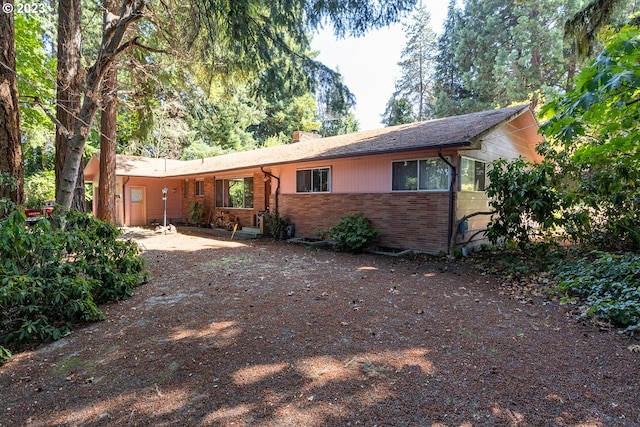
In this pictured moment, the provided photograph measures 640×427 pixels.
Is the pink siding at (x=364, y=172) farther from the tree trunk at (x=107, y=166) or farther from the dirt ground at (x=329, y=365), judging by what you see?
the tree trunk at (x=107, y=166)

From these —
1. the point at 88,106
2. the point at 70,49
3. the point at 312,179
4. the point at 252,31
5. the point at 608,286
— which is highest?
the point at 70,49

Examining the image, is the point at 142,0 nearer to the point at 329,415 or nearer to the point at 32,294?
the point at 32,294

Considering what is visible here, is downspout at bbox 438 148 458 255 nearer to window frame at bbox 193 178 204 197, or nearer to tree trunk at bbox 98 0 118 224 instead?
tree trunk at bbox 98 0 118 224

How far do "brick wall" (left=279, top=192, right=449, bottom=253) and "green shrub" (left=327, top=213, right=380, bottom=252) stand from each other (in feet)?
0.99

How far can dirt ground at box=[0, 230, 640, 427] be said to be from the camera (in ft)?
7.87

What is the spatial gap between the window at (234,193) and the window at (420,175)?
7.11 m

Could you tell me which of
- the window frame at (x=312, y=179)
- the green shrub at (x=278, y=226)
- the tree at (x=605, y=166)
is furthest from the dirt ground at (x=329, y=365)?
the green shrub at (x=278, y=226)

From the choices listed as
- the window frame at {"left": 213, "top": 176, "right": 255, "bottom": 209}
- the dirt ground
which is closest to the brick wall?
the dirt ground

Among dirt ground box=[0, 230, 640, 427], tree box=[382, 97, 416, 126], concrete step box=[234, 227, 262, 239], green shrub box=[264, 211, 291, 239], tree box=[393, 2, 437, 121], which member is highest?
tree box=[393, 2, 437, 121]

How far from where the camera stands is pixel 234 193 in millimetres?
15297

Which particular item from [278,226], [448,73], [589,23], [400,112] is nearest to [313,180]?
[278,226]

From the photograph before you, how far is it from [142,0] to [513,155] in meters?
11.1

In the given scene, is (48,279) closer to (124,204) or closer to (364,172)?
(364,172)

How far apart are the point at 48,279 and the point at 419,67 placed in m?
33.8
